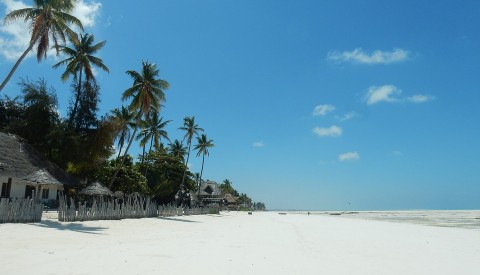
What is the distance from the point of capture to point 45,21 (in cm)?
2009

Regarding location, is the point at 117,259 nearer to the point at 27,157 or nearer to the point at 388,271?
the point at 388,271

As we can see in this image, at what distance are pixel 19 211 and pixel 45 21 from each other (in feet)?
35.5

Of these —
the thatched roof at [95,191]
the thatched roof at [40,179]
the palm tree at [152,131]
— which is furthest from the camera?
the palm tree at [152,131]

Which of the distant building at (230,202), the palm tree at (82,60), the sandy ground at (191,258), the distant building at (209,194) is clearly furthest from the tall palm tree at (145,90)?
the distant building at (230,202)

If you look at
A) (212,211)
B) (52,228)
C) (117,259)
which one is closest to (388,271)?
(117,259)

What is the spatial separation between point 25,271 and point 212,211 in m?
40.3

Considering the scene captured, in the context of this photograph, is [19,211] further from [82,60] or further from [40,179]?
[82,60]

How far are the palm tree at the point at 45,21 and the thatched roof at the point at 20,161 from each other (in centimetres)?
615

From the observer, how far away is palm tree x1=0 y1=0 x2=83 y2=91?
64.0ft

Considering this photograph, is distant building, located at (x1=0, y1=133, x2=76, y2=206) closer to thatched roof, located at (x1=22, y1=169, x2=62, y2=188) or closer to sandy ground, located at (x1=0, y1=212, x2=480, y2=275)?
thatched roof, located at (x1=22, y1=169, x2=62, y2=188)

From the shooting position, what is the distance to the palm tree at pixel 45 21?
19516 mm

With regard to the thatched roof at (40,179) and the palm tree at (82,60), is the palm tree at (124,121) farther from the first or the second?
the thatched roof at (40,179)

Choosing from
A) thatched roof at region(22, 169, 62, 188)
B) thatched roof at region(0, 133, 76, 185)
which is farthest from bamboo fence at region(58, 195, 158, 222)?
thatched roof at region(0, 133, 76, 185)

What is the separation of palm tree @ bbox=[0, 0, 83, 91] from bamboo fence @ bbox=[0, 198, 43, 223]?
24.5 feet
